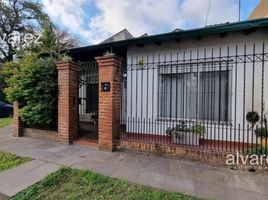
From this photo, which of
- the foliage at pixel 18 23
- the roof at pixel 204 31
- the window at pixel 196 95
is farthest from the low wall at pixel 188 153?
the foliage at pixel 18 23

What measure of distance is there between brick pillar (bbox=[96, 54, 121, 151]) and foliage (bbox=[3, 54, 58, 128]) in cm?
193

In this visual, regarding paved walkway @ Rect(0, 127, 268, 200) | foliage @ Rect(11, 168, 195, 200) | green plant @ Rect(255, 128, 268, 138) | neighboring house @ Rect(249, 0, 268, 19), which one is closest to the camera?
foliage @ Rect(11, 168, 195, 200)

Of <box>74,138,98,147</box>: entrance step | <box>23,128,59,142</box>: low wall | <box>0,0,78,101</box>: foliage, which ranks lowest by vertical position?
<box>74,138,98,147</box>: entrance step

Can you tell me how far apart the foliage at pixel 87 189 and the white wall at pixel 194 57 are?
8.50ft

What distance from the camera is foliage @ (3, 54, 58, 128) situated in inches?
234

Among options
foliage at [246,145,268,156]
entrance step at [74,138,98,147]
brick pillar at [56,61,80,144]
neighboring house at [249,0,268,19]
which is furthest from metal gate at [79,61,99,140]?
neighboring house at [249,0,268,19]

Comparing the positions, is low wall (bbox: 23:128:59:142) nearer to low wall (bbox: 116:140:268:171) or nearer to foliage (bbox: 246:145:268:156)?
low wall (bbox: 116:140:268:171)

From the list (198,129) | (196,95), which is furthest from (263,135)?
(196,95)

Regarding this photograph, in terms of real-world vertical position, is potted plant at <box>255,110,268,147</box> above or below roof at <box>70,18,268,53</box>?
below

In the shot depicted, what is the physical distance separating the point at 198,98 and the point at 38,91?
5.05 metres

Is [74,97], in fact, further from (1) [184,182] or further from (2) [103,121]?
(1) [184,182]

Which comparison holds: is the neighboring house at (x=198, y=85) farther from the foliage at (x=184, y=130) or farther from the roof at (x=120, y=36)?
the roof at (x=120, y=36)

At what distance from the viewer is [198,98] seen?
5949mm

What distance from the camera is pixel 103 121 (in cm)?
499
